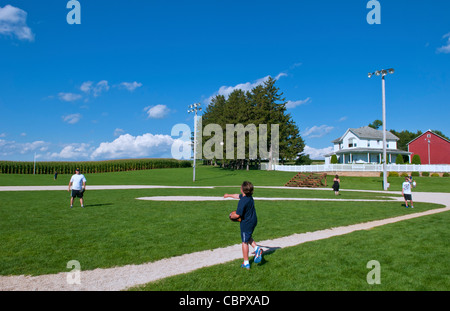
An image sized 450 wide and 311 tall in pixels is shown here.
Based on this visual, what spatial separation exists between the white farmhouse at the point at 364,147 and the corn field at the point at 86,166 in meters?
40.7

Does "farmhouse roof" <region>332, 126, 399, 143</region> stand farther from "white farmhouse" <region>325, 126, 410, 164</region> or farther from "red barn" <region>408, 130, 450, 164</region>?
"red barn" <region>408, 130, 450, 164</region>

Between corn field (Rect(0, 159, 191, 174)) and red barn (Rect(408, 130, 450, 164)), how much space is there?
54.8 metres

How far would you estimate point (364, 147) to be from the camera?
2233 inches

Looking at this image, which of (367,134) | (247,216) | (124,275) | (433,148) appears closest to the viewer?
(124,275)

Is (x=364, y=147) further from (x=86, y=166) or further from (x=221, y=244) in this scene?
(x=86, y=166)

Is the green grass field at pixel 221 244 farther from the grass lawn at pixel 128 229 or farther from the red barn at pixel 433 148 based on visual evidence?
the red barn at pixel 433 148

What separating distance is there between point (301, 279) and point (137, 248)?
4.29 metres

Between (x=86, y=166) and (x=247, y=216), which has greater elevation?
(x=86, y=166)

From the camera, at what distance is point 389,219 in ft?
40.1

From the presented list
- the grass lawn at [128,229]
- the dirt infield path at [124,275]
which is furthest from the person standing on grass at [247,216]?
the grass lawn at [128,229]

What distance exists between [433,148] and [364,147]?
15.1 m

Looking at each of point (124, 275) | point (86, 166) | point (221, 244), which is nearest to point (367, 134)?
point (221, 244)

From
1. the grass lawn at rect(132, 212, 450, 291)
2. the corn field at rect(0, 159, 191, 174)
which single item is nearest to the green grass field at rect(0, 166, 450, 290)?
the grass lawn at rect(132, 212, 450, 291)
